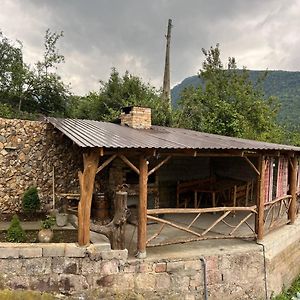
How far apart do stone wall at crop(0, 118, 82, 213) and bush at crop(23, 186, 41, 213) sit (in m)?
0.32

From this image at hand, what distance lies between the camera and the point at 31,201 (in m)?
9.38

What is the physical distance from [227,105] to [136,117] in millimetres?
10727

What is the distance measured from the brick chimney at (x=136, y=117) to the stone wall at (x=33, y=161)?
190 centimetres

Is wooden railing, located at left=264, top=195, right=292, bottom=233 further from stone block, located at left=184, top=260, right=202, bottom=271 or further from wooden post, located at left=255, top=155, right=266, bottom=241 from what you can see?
stone block, located at left=184, top=260, right=202, bottom=271

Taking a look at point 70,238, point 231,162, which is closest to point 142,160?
point 70,238

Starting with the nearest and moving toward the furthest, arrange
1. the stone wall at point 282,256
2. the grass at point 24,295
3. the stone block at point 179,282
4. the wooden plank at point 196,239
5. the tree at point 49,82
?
the grass at point 24,295, the stone block at point 179,282, the wooden plank at point 196,239, the stone wall at point 282,256, the tree at point 49,82

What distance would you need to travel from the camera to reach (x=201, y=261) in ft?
22.9

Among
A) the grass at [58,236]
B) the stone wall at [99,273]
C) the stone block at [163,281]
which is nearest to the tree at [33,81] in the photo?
the grass at [58,236]

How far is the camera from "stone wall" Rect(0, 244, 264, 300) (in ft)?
20.4

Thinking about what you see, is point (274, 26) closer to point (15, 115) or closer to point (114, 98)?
point (114, 98)

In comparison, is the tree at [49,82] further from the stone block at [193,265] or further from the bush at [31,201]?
the stone block at [193,265]

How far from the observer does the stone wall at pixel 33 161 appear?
9.42 m

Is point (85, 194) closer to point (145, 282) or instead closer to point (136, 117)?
point (145, 282)

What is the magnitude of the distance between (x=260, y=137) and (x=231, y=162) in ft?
32.5
